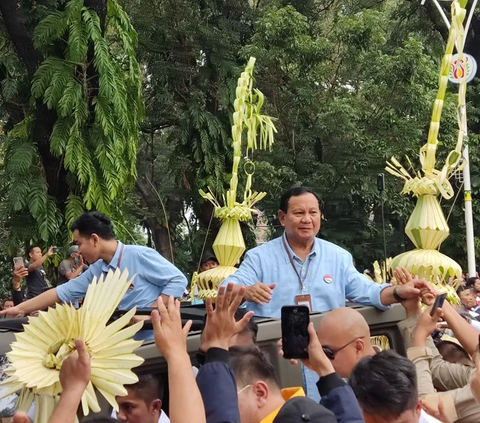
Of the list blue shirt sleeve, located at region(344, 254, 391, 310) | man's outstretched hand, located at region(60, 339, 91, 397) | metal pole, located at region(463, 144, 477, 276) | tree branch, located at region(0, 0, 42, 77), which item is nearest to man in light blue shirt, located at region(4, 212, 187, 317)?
blue shirt sleeve, located at region(344, 254, 391, 310)

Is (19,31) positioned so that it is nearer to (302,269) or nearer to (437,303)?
(302,269)

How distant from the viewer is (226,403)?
2346 millimetres

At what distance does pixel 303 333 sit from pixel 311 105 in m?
13.6

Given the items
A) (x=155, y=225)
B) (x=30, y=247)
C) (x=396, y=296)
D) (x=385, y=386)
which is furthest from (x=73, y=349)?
(x=155, y=225)

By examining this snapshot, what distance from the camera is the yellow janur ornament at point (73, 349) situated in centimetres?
227

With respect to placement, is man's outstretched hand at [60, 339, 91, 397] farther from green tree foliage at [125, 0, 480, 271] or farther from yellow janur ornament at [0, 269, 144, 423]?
green tree foliage at [125, 0, 480, 271]

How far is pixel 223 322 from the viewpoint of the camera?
99.8 inches

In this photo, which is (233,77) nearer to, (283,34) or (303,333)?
(283,34)

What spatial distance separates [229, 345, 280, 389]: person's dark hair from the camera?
256cm

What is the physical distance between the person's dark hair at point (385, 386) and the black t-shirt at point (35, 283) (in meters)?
7.17

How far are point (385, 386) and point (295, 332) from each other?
0.40m

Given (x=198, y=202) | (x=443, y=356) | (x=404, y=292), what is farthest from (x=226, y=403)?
(x=198, y=202)

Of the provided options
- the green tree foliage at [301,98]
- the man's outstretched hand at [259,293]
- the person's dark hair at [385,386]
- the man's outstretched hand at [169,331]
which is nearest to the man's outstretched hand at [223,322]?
the man's outstretched hand at [169,331]

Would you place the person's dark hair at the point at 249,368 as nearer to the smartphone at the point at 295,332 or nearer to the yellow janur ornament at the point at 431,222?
the smartphone at the point at 295,332
